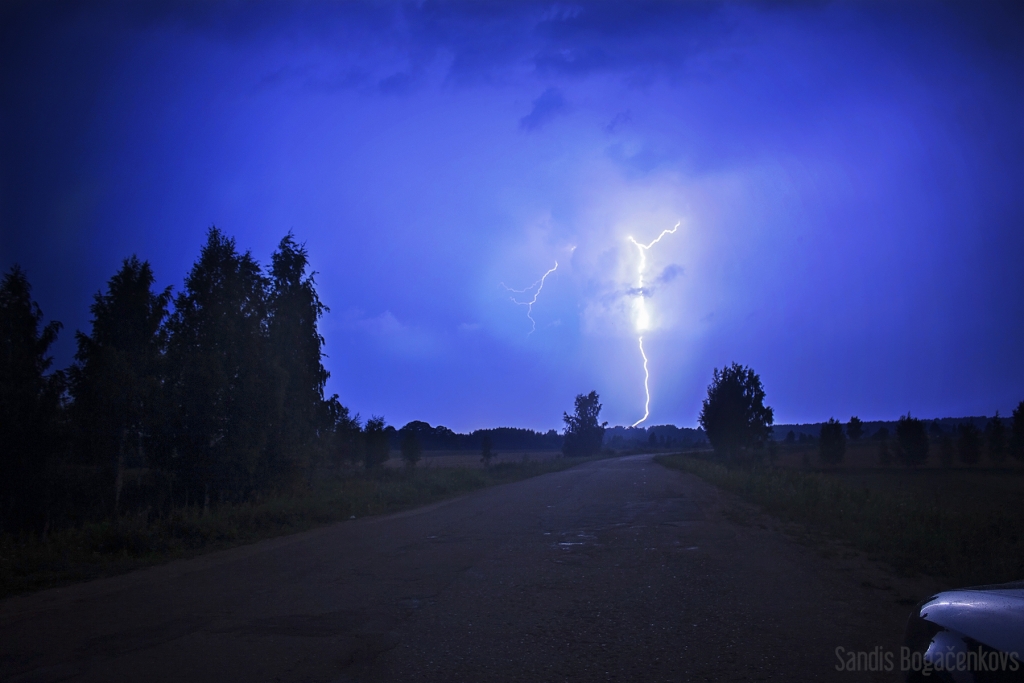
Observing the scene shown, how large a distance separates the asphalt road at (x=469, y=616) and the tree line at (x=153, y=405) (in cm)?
971

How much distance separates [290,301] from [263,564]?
19.5m

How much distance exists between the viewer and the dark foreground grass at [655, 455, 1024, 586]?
765 centimetres

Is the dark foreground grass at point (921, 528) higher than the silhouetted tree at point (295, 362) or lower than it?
lower

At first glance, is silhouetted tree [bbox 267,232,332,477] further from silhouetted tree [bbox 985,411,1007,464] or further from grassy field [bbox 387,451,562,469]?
silhouetted tree [bbox 985,411,1007,464]

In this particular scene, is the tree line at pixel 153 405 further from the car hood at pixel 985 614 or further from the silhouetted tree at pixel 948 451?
the silhouetted tree at pixel 948 451

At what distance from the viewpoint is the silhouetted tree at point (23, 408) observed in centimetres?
1939

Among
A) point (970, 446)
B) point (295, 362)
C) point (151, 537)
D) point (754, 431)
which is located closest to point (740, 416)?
point (754, 431)

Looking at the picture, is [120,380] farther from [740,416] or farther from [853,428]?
[853,428]

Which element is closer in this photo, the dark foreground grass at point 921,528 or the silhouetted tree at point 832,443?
the dark foreground grass at point 921,528

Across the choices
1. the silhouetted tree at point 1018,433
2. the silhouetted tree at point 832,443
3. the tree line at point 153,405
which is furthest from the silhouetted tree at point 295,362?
the silhouetted tree at point 832,443

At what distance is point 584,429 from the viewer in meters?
102

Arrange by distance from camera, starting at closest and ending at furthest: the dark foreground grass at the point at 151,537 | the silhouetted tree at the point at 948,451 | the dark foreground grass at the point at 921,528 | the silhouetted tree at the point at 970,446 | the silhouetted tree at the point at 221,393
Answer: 1. the dark foreground grass at the point at 921,528
2. the dark foreground grass at the point at 151,537
3. the silhouetted tree at the point at 221,393
4. the silhouetted tree at the point at 970,446
5. the silhouetted tree at the point at 948,451

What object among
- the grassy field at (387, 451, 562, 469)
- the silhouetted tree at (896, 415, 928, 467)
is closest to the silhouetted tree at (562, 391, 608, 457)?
the grassy field at (387, 451, 562, 469)

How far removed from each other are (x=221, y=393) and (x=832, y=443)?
4665 centimetres
